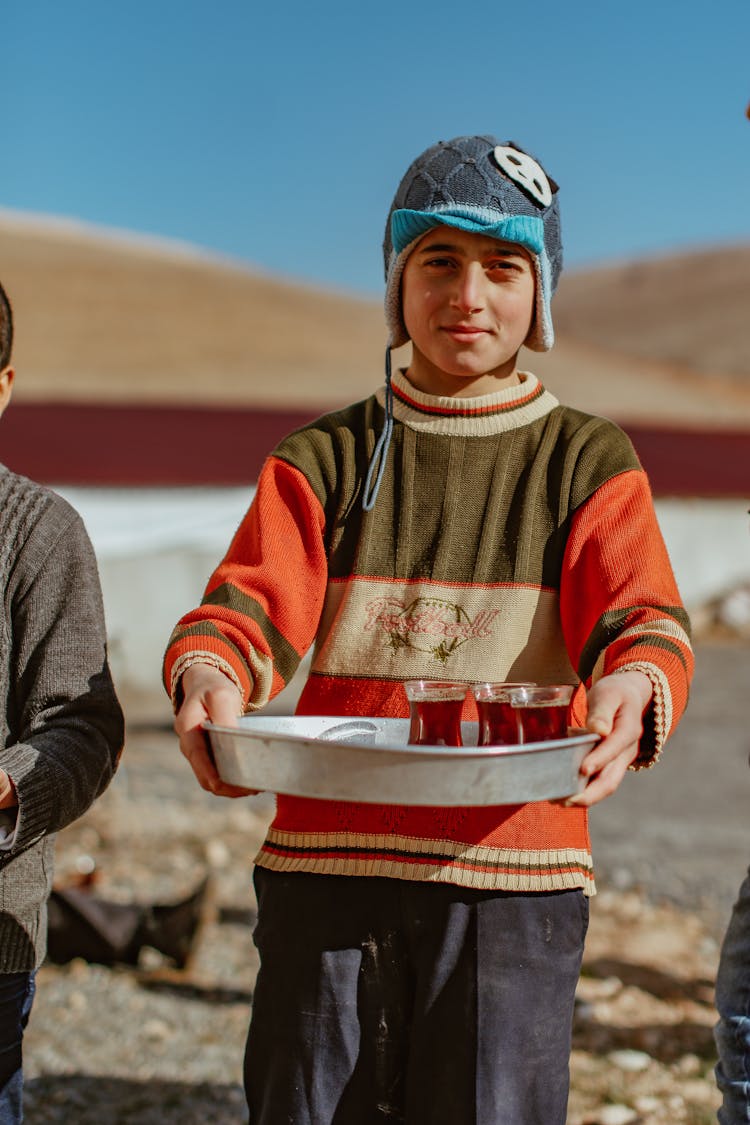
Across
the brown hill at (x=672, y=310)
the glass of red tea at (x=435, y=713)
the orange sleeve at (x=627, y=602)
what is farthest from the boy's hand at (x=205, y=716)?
the brown hill at (x=672, y=310)

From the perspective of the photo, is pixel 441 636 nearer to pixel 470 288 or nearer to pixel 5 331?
pixel 470 288

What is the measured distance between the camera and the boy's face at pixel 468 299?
1824mm

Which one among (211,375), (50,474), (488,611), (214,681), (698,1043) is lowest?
(698,1043)

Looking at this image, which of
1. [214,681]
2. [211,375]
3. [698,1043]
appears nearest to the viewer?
[214,681]

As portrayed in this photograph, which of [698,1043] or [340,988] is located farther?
[698,1043]

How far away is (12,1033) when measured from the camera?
1.85m

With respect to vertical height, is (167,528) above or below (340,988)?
above

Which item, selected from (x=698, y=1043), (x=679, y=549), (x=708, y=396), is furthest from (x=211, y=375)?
(x=698, y=1043)

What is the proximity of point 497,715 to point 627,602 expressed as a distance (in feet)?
0.80

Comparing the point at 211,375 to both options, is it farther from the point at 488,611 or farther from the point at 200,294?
the point at 488,611

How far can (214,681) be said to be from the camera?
1631 millimetres

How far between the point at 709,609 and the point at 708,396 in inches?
1113

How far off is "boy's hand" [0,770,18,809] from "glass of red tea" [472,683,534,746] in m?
0.63

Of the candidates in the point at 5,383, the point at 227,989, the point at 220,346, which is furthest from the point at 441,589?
the point at 220,346
